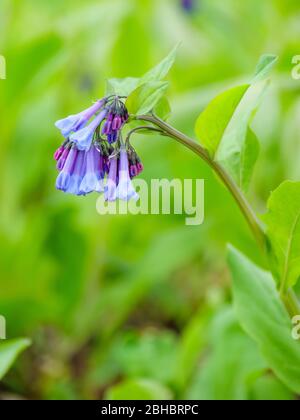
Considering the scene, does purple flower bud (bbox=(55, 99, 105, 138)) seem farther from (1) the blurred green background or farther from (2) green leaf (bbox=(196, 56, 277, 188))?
(1) the blurred green background

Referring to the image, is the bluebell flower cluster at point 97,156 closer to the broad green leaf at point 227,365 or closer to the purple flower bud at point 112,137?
the purple flower bud at point 112,137

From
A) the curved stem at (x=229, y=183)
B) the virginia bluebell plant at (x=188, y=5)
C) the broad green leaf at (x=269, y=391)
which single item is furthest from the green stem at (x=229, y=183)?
the virginia bluebell plant at (x=188, y=5)

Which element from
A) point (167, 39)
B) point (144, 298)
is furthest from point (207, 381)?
point (167, 39)

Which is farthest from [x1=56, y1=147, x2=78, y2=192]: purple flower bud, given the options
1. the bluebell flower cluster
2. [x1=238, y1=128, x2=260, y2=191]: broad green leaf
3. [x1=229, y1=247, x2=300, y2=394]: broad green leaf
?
[x1=229, y1=247, x2=300, y2=394]: broad green leaf

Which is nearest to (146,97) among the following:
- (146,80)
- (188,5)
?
(146,80)

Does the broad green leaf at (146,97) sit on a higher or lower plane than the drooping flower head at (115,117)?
higher

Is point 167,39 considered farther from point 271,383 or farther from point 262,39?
point 271,383
